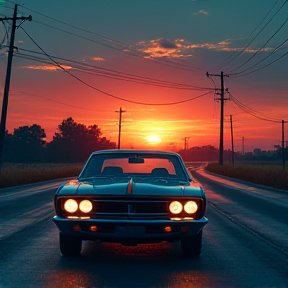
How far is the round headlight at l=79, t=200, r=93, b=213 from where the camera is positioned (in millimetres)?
6738

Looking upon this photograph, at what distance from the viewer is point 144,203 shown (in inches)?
263

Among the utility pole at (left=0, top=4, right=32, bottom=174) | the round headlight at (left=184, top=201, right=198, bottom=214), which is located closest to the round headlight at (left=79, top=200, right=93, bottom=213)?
the round headlight at (left=184, top=201, right=198, bottom=214)

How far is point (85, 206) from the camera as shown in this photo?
6766 millimetres

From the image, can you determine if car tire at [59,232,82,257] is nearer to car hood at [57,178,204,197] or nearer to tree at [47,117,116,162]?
car hood at [57,178,204,197]

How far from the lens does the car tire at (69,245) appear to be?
7262 mm

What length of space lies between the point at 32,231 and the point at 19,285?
4.50m

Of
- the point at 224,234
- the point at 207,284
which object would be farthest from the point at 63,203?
the point at 224,234

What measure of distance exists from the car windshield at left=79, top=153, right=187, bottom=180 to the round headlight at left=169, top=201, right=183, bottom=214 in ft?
5.67

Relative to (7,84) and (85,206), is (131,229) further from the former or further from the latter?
(7,84)

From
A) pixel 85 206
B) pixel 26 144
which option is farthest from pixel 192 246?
pixel 26 144

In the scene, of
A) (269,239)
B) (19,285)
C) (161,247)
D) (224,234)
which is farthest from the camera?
(224,234)

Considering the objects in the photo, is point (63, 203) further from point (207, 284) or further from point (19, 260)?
point (207, 284)

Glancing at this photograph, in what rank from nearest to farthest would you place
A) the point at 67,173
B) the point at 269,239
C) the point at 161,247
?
1. the point at 161,247
2. the point at 269,239
3. the point at 67,173

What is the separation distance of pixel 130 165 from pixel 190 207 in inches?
100
